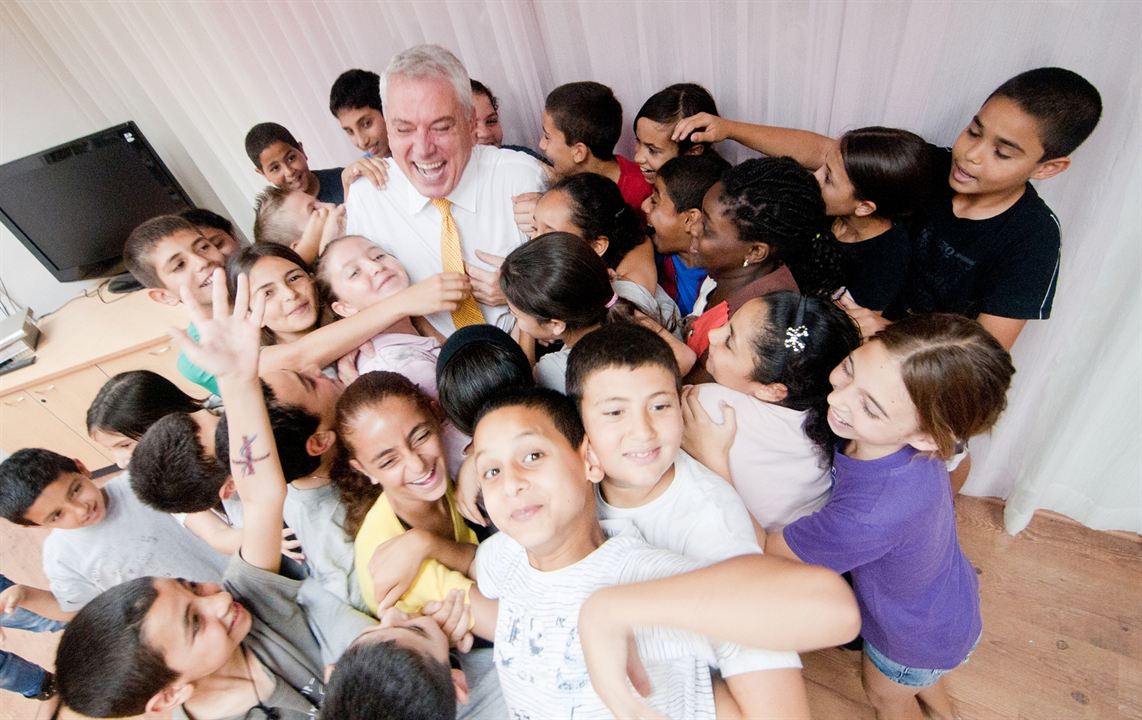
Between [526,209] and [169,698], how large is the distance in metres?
1.40

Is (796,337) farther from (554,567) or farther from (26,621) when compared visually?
(26,621)

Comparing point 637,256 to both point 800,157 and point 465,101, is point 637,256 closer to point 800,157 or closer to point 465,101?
point 800,157

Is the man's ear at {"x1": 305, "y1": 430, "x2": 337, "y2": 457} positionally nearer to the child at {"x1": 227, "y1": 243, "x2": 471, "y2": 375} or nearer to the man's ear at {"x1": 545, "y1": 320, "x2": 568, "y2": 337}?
the child at {"x1": 227, "y1": 243, "x2": 471, "y2": 375}

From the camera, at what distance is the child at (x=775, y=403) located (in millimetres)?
1147

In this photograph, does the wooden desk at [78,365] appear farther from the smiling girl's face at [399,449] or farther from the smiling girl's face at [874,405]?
the smiling girl's face at [874,405]

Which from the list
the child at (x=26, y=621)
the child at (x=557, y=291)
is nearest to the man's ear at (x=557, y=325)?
the child at (x=557, y=291)

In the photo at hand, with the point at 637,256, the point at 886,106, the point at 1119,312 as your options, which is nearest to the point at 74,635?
the point at 637,256

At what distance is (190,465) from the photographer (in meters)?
1.29

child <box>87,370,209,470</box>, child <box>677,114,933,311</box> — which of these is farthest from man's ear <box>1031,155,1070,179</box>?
child <box>87,370,209,470</box>

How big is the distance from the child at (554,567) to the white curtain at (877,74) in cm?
114

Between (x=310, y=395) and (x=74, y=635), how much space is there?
616mm

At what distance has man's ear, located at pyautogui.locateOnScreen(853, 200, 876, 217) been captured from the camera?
1.37 meters

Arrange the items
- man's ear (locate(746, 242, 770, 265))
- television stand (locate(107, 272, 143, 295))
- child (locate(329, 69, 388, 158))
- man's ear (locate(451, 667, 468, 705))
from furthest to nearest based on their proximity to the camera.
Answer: television stand (locate(107, 272, 143, 295))
child (locate(329, 69, 388, 158))
man's ear (locate(746, 242, 770, 265))
man's ear (locate(451, 667, 468, 705))

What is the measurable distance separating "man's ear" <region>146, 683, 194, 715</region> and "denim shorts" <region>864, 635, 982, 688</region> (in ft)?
4.71
